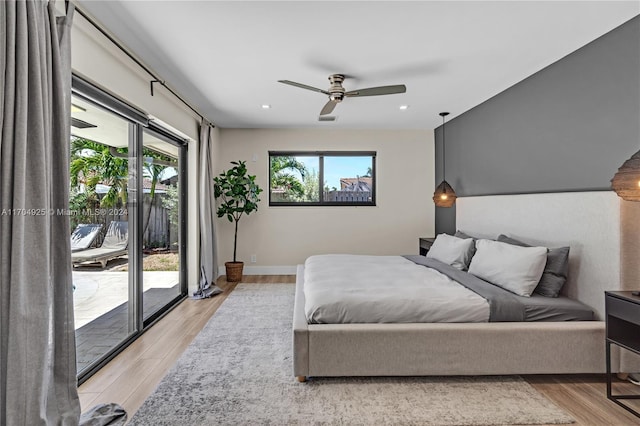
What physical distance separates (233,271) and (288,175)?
1.80m

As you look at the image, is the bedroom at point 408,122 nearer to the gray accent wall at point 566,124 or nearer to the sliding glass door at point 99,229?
the gray accent wall at point 566,124

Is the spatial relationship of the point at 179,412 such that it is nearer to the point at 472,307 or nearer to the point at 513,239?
the point at 472,307

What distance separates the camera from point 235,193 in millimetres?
5125

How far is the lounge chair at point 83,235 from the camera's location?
2.29 metres

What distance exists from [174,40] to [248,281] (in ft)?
11.6

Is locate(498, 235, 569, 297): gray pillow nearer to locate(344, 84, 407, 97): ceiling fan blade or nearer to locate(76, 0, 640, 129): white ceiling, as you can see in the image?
locate(76, 0, 640, 129): white ceiling

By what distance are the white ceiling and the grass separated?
182 cm

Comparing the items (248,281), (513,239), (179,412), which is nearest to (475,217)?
(513,239)

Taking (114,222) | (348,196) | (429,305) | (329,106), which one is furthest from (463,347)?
(348,196)

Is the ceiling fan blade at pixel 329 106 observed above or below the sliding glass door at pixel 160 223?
above

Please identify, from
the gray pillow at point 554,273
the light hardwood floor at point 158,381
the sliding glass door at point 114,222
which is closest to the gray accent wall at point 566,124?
the gray pillow at point 554,273

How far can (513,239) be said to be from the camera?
3.29 metres

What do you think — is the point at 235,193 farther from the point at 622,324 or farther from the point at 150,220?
→ the point at 622,324

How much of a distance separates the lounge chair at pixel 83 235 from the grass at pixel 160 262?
514 millimetres
